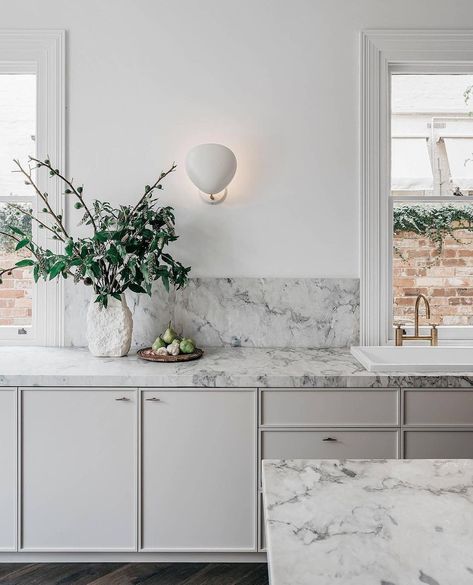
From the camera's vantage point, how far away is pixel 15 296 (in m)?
2.62

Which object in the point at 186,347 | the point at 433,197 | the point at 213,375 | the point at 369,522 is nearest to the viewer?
the point at 369,522

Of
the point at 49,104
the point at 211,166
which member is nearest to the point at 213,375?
the point at 211,166

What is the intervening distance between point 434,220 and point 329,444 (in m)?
1.45

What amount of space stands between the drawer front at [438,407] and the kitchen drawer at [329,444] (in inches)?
4.9

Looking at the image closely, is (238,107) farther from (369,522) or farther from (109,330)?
(369,522)

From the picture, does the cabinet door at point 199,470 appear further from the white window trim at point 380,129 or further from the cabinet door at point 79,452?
the white window trim at point 380,129

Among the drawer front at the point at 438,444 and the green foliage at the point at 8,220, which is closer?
the drawer front at the point at 438,444

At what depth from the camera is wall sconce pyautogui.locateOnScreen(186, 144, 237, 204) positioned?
235 cm

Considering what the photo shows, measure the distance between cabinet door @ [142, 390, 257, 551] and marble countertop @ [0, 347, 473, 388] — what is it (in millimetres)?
66

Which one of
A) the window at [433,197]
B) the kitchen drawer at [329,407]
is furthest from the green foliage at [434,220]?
the kitchen drawer at [329,407]

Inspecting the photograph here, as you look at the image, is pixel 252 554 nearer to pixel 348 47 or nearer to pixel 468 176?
pixel 468 176

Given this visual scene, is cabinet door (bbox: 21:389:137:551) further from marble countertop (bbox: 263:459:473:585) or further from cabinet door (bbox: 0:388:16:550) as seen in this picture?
marble countertop (bbox: 263:459:473:585)

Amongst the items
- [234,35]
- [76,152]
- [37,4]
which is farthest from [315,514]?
[37,4]

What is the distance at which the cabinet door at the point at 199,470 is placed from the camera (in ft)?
6.37
